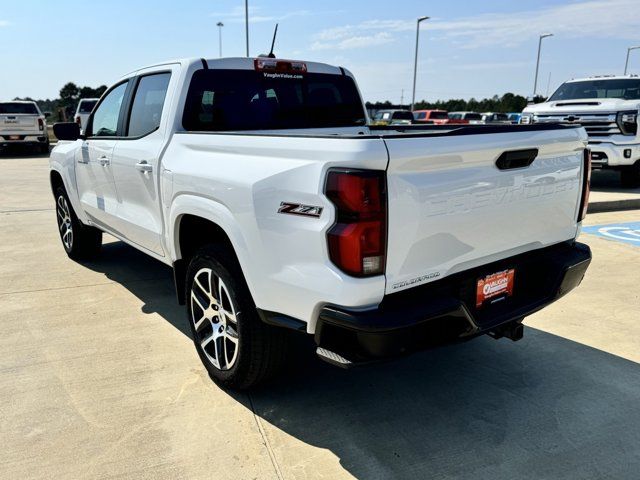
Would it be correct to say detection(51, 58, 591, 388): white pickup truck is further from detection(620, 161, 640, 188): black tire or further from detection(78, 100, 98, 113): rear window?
detection(78, 100, 98, 113): rear window

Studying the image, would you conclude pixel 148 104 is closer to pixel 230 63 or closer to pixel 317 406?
pixel 230 63

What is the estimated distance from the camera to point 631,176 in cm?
1038

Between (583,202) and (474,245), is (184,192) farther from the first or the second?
(583,202)

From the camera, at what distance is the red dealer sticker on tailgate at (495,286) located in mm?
2643

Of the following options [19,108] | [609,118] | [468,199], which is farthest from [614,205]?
[19,108]

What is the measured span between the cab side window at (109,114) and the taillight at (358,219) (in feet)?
9.70

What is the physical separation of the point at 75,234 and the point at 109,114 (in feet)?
5.59

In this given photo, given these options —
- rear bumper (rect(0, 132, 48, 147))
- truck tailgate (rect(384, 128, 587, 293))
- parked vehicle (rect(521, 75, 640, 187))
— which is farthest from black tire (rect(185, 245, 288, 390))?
rear bumper (rect(0, 132, 48, 147))

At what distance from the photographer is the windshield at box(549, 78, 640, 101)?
1062 centimetres

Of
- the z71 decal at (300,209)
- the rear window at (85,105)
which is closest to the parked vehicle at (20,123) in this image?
the rear window at (85,105)

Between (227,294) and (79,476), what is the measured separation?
110 centimetres

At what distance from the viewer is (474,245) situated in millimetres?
2555

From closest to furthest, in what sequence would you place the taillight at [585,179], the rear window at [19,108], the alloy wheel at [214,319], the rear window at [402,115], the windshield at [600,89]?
the alloy wheel at [214,319] → the taillight at [585,179] → the windshield at [600,89] → the rear window at [19,108] → the rear window at [402,115]

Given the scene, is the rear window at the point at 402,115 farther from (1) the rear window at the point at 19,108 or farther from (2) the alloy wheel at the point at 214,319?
(2) the alloy wheel at the point at 214,319
